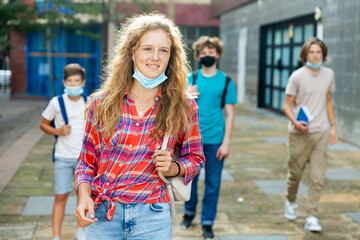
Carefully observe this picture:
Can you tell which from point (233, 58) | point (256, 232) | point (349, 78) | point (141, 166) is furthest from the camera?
point (233, 58)

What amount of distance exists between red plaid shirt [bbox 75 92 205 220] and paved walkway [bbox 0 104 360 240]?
2569 millimetres

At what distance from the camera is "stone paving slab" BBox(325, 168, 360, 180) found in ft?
25.3

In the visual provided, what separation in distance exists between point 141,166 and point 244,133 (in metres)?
10.4

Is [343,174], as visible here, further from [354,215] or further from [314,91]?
[314,91]

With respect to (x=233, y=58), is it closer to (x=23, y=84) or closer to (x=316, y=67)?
(x=23, y=84)

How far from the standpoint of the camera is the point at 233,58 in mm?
23062

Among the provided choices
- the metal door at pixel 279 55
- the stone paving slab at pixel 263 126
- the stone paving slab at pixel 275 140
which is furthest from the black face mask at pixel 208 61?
the metal door at pixel 279 55

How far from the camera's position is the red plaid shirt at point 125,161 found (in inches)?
95.4

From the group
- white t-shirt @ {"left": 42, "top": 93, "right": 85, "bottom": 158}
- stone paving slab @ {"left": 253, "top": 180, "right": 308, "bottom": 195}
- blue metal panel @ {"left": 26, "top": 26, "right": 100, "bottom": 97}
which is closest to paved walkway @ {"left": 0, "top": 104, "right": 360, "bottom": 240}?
stone paving slab @ {"left": 253, "top": 180, "right": 308, "bottom": 195}

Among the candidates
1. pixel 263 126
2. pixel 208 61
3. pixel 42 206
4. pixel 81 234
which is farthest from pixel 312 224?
pixel 263 126

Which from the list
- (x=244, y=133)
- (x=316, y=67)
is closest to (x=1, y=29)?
(x=244, y=133)

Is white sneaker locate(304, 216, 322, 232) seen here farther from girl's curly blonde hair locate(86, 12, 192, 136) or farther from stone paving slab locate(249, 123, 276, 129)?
stone paving slab locate(249, 123, 276, 129)

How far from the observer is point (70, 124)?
457 centimetres

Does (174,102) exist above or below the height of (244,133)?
above
